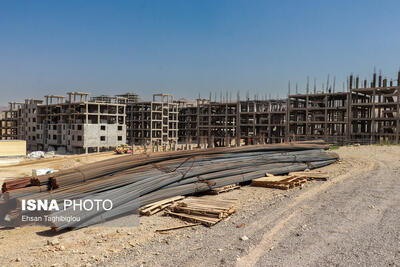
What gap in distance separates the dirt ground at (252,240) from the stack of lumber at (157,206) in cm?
22

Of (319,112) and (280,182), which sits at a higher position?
(319,112)

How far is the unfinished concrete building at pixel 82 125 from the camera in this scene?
146 feet

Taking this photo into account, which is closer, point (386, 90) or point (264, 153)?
point (264, 153)

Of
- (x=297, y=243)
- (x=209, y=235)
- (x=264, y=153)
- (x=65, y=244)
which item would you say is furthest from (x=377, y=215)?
(x=65, y=244)

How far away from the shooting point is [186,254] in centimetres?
613

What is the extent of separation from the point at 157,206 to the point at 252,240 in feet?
10.6

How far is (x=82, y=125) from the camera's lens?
43719 mm

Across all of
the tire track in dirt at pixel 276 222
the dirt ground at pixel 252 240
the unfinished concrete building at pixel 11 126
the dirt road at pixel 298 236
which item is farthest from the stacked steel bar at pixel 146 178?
the unfinished concrete building at pixel 11 126

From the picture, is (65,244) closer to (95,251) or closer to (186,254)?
(95,251)

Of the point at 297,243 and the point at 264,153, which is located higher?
the point at 264,153

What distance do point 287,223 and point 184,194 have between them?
3.55 m

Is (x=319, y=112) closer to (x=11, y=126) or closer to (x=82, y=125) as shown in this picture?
(x=82, y=125)

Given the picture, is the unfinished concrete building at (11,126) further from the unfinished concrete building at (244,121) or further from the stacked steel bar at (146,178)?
the stacked steel bar at (146,178)

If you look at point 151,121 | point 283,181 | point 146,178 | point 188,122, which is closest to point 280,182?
point 283,181
